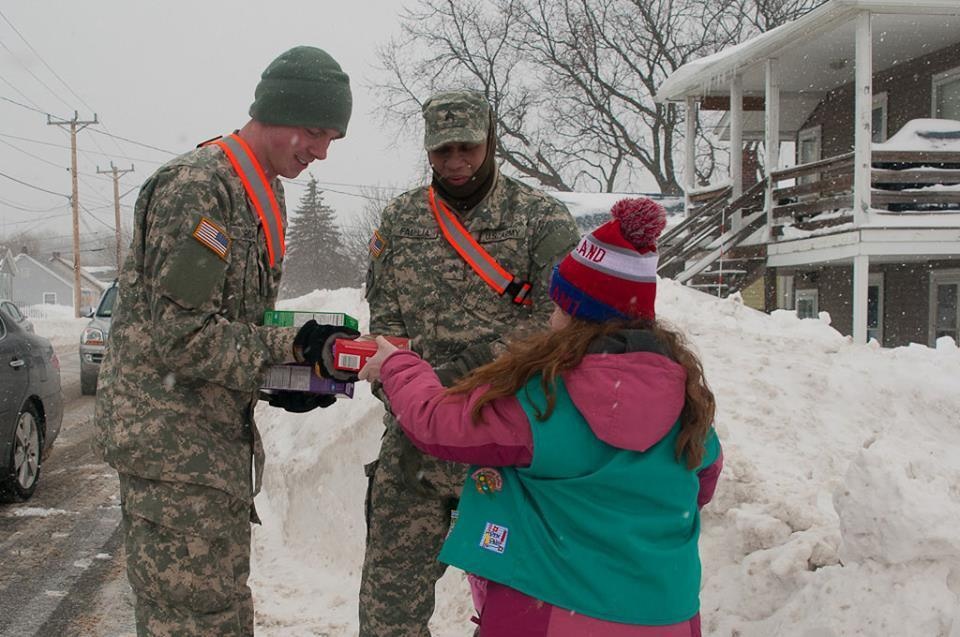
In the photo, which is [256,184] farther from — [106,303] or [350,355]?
[106,303]

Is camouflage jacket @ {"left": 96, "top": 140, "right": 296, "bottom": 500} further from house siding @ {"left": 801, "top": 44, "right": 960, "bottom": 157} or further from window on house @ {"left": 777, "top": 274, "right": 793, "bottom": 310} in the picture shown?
window on house @ {"left": 777, "top": 274, "right": 793, "bottom": 310}

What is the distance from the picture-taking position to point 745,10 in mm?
34031

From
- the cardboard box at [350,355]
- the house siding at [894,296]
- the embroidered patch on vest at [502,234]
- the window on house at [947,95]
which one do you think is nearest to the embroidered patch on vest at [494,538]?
the cardboard box at [350,355]

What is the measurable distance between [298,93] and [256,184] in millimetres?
306

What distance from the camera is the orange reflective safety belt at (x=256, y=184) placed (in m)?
2.58

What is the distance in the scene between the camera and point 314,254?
61.3m

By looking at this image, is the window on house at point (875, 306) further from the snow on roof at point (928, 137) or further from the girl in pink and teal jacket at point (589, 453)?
the girl in pink and teal jacket at point (589, 453)

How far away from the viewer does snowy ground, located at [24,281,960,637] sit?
3057mm

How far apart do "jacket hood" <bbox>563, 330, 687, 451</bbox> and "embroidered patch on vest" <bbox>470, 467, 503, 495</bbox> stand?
0.33m

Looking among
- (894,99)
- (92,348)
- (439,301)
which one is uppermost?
(894,99)

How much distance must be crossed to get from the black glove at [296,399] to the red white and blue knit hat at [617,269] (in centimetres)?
93

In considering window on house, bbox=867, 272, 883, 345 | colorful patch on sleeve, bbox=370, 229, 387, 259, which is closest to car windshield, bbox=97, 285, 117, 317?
colorful patch on sleeve, bbox=370, 229, 387, 259

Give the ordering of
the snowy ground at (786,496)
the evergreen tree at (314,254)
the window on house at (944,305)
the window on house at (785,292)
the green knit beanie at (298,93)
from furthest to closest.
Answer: the evergreen tree at (314,254) < the window on house at (785,292) < the window on house at (944,305) < the snowy ground at (786,496) < the green knit beanie at (298,93)

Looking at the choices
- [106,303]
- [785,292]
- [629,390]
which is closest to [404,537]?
[629,390]
